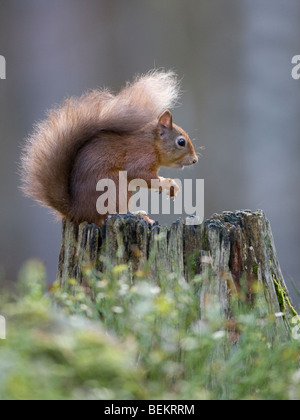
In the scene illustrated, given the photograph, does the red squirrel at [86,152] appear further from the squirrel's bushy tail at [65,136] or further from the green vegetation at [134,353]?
the green vegetation at [134,353]

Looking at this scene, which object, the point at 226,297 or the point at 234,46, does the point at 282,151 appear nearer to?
the point at 234,46

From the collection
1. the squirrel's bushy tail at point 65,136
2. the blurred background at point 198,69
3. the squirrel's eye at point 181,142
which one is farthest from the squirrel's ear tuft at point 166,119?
the blurred background at point 198,69

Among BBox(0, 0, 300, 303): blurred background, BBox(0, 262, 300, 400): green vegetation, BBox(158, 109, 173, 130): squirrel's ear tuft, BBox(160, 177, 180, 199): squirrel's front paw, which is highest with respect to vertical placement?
BBox(0, 0, 300, 303): blurred background

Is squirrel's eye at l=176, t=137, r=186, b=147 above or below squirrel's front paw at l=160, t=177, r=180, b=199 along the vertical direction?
above

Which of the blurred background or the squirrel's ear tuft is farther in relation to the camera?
the blurred background

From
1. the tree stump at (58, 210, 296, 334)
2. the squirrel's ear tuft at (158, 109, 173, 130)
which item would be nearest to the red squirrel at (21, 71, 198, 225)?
→ the squirrel's ear tuft at (158, 109, 173, 130)

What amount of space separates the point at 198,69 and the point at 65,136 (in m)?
3.45

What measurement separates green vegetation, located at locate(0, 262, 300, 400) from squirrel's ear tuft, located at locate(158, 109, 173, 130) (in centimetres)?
122

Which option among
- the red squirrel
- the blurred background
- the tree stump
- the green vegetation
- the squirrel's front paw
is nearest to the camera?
the green vegetation

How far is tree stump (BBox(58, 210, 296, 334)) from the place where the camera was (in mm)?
2240

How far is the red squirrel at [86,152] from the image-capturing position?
8.73 feet

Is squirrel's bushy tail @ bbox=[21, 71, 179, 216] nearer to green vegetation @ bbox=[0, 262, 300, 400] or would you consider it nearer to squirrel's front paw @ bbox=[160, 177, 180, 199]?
squirrel's front paw @ bbox=[160, 177, 180, 199]

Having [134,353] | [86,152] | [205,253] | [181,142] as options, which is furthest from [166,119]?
[134,353]

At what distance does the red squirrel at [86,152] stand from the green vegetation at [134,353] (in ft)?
2.47
